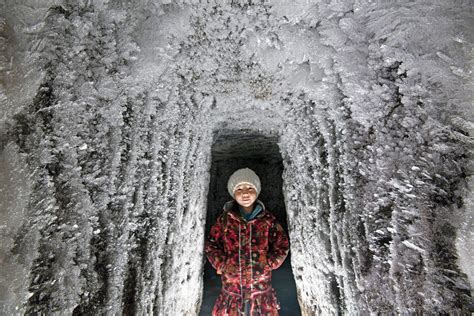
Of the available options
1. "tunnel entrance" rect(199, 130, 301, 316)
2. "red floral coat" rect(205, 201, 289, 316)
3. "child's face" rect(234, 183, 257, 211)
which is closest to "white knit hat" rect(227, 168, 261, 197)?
"child's face" rect(234, 183, 257, 211)

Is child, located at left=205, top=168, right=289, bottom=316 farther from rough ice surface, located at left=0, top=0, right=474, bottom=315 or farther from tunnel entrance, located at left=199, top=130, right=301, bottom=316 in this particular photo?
tunnel entrance, located at left=199, top=130, right=301, bottom=316

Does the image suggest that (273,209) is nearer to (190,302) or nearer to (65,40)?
(190,302)

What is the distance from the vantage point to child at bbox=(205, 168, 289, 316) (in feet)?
6.22

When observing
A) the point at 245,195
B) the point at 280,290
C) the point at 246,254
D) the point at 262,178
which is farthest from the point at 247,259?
the point at 262,178

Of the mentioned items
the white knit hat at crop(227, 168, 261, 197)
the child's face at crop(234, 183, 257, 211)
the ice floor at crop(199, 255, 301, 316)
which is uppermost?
the white knit hat at crop(227, 168, 261, 197)

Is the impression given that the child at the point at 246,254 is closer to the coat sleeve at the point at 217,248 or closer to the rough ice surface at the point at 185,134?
the coat sleeve at the point at 217,248

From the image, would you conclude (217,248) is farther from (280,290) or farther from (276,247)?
(280,290)

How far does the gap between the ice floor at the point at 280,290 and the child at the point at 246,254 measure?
0.76 meters

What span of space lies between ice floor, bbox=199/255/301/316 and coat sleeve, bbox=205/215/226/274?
0.88 m

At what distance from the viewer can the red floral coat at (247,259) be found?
190cm

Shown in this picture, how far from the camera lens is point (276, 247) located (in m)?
1.95

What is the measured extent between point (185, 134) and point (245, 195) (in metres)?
0.74

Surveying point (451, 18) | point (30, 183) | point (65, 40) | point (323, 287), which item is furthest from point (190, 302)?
point (451, 18)

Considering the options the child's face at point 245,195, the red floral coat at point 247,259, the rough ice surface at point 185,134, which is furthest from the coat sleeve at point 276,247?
the rough ice surface at point 185,134
